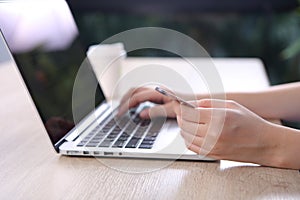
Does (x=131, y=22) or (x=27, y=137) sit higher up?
(x=27, y=137)

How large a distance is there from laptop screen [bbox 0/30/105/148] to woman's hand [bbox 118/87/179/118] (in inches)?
3.3

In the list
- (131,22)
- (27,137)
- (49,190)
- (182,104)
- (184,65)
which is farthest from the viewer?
(131,22)

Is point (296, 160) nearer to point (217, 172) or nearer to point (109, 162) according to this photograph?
point (217, 172)

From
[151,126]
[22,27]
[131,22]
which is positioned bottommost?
[131,22]

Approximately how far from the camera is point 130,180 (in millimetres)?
615

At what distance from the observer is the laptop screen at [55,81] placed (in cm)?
72

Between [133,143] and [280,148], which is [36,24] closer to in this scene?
[133,143]

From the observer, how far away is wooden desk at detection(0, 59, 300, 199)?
571mm

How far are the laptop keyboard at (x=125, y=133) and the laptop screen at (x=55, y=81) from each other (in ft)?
0.18

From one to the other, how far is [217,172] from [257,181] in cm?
6

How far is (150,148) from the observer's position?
0.70 meters

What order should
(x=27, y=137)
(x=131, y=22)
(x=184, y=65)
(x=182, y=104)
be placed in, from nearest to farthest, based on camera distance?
(x=182, y=104) < (x=27, y=137) < (x=184, y=65) < (x=131, y=22)

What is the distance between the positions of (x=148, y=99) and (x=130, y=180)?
13.6 inches

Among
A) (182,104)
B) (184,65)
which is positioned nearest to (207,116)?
(182,104)
